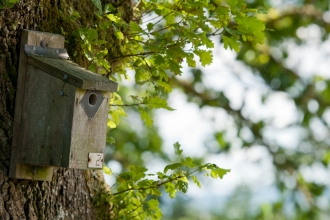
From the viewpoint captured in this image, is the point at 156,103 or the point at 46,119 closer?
the point at 46,119

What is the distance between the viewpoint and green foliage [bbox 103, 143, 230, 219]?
286 cm

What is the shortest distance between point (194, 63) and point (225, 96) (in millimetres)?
5063

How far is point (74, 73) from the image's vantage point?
2576 millimetres

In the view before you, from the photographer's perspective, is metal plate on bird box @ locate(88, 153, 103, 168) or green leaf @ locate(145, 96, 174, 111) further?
green leaf @ locate(145, 96, 174, 111)

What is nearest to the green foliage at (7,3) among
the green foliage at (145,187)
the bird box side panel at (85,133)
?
the bird box side panel at (85,133)

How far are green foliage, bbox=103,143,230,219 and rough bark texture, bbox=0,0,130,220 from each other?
0.18 m

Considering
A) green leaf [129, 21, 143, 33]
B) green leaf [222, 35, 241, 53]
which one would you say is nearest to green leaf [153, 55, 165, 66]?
green leaf [129, 21, 143, 33]

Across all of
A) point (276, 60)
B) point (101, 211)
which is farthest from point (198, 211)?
point (101, 211)

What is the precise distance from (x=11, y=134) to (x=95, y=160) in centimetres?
32

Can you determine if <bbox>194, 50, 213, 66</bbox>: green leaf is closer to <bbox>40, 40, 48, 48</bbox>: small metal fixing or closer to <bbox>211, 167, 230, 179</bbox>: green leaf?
<bbox>211, 167, 230, 179</bbox>: green leaf

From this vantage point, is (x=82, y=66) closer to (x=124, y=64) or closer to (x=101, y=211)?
(x=124, y=64)

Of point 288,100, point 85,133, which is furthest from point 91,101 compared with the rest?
point 288,100

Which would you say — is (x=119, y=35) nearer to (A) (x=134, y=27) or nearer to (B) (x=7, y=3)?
(A) (x=134, y=27)

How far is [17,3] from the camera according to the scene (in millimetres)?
2674
